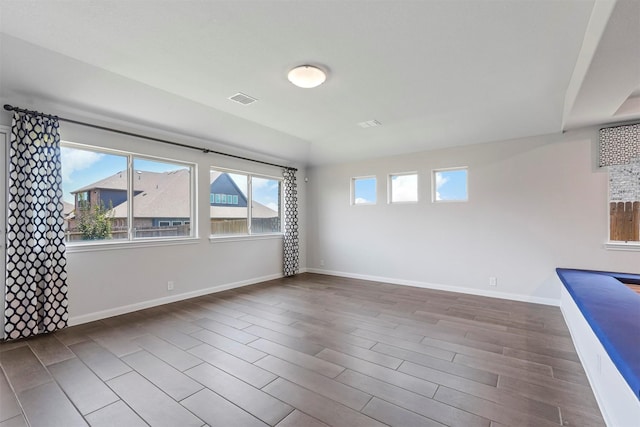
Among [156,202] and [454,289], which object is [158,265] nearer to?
[156,202]

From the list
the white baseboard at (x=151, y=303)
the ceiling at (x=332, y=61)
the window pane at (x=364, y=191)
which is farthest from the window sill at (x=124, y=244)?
the window pane at (x=364, y=191)

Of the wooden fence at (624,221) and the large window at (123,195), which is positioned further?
the wooden fence at (624,221)

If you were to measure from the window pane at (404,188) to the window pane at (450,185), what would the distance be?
1.19 ft

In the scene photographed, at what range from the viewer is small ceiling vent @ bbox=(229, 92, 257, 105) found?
11.6 ft

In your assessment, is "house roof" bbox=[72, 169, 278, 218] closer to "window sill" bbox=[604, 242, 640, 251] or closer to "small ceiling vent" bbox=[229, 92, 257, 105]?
"small ceiling vent" bbox=[229, 92, 257, 105]

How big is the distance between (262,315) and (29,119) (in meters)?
3.33

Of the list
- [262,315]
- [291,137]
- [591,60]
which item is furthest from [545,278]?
[291,137]

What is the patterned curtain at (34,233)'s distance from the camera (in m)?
2.97

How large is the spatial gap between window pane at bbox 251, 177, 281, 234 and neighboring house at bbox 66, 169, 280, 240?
15.8 inches

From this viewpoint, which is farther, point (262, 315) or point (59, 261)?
point (262, 315)

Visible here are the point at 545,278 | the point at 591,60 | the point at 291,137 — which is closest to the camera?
the point at 591,60

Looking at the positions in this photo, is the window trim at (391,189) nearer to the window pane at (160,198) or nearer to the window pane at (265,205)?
the window pane at (265,205)

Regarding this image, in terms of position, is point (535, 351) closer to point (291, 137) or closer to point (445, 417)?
point (445, 417)

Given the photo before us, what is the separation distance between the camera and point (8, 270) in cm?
294
